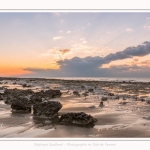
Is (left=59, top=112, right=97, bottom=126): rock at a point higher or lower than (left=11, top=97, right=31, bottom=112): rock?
lower

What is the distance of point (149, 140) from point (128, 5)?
4.82 metres

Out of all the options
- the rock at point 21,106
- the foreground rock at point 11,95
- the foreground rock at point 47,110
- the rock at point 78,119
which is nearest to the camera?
the rock at point 78,119

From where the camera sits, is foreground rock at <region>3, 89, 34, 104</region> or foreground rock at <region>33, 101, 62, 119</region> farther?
foreground rock at <region>3, 89, 34, 104</region>

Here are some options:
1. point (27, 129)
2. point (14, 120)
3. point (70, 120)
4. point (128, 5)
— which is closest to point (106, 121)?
point (70, 120)

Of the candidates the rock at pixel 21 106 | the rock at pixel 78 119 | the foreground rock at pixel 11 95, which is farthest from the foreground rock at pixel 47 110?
the foreground rock at pixel 11 95

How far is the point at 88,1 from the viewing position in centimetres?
904

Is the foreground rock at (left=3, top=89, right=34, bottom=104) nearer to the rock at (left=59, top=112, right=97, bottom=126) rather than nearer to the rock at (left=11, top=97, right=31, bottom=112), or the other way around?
the rock at (left=11, top=97, right=31, bottom=112)

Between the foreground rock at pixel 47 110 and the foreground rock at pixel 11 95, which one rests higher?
the foreground rock at pixel 11 95

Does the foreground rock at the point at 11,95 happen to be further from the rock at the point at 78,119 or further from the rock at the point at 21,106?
the rock at the point at 78,119

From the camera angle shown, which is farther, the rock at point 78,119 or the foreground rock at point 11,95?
the foreground rock at point 11,95

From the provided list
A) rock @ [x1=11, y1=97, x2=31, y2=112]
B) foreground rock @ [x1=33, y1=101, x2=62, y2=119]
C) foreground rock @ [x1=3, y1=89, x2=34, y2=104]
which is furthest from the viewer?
foreground rock @ [x1=3, y1=89, x2=34, y2=104]

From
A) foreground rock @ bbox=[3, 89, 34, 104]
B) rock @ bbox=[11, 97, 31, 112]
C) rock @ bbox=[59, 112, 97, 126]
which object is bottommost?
rock @ bbox=[59, 112, 97, 126]

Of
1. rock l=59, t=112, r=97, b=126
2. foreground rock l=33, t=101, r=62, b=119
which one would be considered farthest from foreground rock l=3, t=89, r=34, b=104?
rock l=59, t=112, r=97, b=126

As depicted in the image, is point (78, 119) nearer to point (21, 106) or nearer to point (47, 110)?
point (47, 110)
